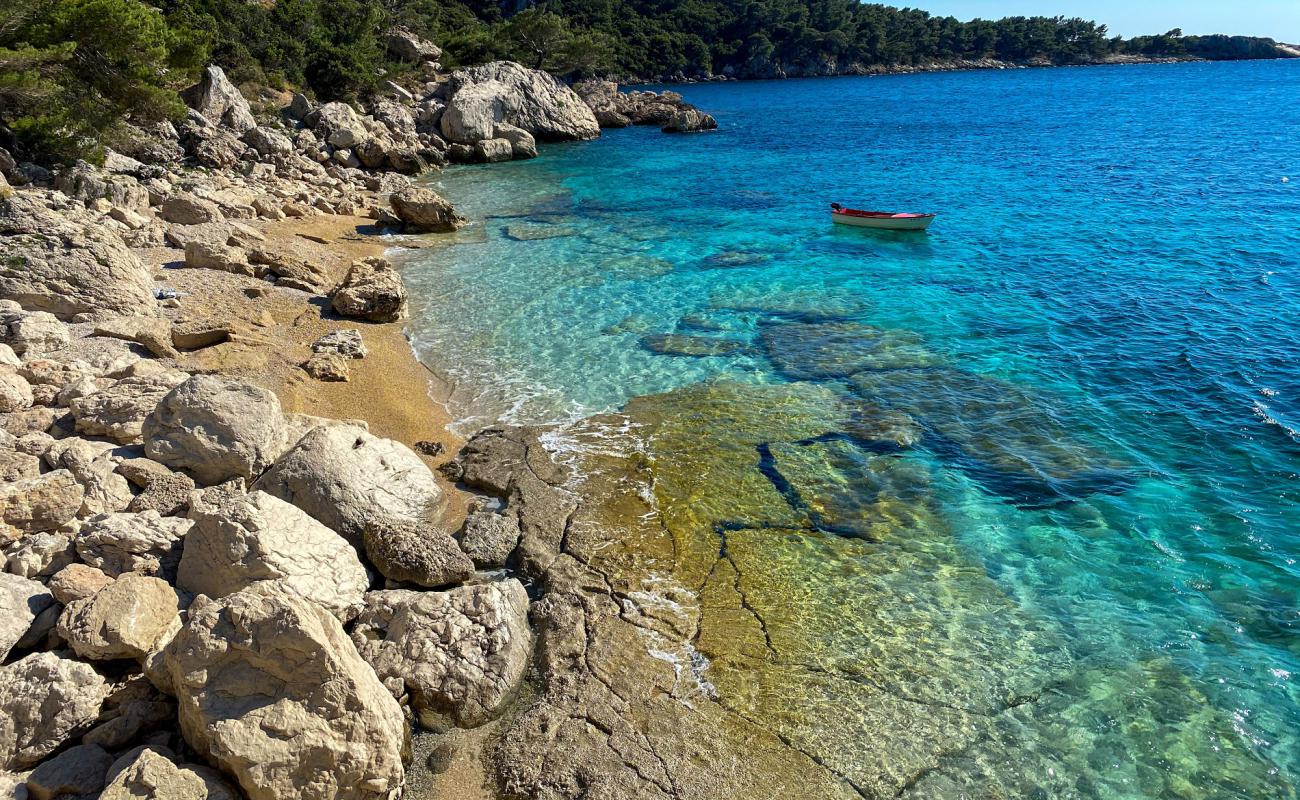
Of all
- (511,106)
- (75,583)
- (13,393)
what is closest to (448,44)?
(511,106)

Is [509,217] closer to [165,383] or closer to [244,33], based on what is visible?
[165,383]

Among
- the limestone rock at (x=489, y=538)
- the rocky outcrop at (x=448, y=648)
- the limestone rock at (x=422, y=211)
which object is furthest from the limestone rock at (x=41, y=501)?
the limestone rock at (x=422, y=211)

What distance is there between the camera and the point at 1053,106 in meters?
75.1

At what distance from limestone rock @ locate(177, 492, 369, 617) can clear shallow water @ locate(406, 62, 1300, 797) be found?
4.38 meters

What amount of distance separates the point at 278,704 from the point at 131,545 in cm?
350

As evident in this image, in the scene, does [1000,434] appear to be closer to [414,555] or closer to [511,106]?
[414,555]

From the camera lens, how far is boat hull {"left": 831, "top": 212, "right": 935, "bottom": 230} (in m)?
28.0

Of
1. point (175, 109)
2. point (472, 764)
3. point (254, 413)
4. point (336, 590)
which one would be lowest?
point (472, 764)

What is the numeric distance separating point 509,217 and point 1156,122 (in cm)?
5625

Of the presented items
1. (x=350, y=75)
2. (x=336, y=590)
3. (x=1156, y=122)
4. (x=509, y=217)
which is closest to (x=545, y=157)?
(x=350, y=75)

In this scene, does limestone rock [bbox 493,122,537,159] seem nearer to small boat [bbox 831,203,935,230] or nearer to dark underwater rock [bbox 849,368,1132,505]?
small boat [bbox 831,203,935,230]

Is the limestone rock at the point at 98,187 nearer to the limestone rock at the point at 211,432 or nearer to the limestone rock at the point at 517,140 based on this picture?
the limestone rock at the point at 211,432

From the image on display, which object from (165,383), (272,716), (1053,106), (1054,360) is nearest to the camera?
(272,716)

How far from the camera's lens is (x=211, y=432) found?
10156 mm
